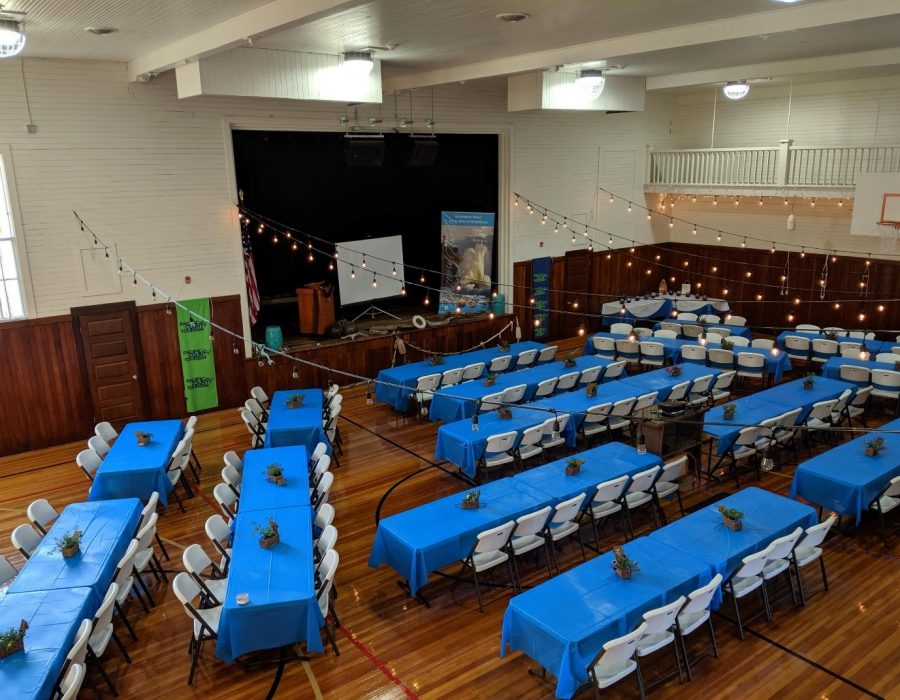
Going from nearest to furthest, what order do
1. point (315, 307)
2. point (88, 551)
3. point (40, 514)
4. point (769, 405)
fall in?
point (88, 551) < point (40, 514) < point (769, 405) < point (315, 307)

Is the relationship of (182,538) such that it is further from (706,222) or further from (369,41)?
(706,222)

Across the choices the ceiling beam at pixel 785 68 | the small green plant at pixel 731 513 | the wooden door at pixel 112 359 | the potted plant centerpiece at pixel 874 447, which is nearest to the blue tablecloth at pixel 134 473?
the wooden door at pixel 112 359

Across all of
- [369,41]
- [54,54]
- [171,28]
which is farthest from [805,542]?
[54,54]

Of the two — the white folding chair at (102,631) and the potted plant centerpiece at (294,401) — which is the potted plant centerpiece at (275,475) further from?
the potted plant centerpiece at (294,401)

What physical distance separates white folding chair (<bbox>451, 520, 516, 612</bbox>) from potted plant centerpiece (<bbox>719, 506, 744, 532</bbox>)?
6.74 feet

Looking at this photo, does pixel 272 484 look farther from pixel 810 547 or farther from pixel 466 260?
pixel 466 260

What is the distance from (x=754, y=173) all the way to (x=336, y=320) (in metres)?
10.7

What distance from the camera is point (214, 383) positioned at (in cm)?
1269

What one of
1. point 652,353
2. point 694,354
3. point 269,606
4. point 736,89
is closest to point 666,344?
point 652,353

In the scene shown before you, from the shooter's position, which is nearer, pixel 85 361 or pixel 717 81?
pixel 85 361

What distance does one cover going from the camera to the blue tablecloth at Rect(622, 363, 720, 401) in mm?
11094

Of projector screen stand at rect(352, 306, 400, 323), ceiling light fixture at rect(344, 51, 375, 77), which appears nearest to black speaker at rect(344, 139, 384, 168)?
ceiling light fixture at rect(344, 51, 375, 77)

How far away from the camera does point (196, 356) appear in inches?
488

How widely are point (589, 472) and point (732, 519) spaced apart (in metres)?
1.73
